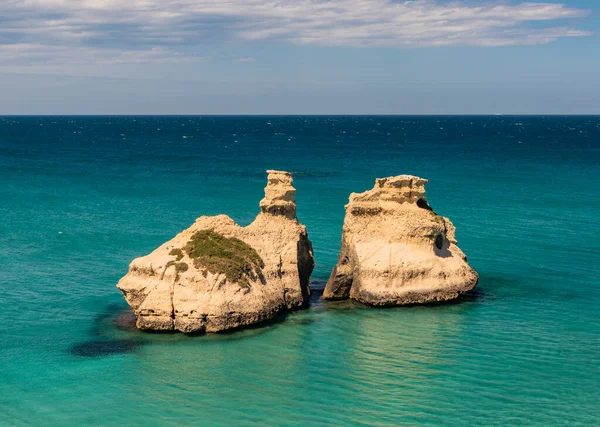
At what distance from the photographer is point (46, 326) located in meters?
37.5

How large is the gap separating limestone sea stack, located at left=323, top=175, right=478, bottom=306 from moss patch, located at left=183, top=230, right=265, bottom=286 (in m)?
5.64

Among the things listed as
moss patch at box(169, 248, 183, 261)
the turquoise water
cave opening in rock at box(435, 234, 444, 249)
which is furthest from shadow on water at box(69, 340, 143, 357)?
cave opening in rock at box(435, 234, 444, 249)

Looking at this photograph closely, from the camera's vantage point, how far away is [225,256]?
37.0m

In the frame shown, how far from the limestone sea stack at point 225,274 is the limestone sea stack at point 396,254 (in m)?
2.87

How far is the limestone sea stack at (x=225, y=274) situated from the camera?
35.4 meters

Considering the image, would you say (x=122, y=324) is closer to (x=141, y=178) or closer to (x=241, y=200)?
(x=241, y=200)

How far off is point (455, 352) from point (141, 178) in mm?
71499

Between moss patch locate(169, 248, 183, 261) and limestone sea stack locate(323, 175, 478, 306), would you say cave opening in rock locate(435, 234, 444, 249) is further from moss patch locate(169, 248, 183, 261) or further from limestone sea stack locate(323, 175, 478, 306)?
moss patch locate(169, 248, 183, 261)

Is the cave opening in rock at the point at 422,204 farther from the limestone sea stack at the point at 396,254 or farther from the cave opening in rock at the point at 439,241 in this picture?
the cave opening in rock at the point at 439,241

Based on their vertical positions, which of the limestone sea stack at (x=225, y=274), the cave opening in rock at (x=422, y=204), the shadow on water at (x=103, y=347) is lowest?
the shadow on water at (x=103, y=347)

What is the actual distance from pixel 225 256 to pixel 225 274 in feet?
4.92

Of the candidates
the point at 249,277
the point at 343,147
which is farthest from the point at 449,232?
the point at 343,147

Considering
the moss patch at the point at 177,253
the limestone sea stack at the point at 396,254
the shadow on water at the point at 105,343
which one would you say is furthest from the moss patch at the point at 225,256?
the limestone sea stack at the point at 396,254

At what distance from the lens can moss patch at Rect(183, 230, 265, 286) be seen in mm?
36125
